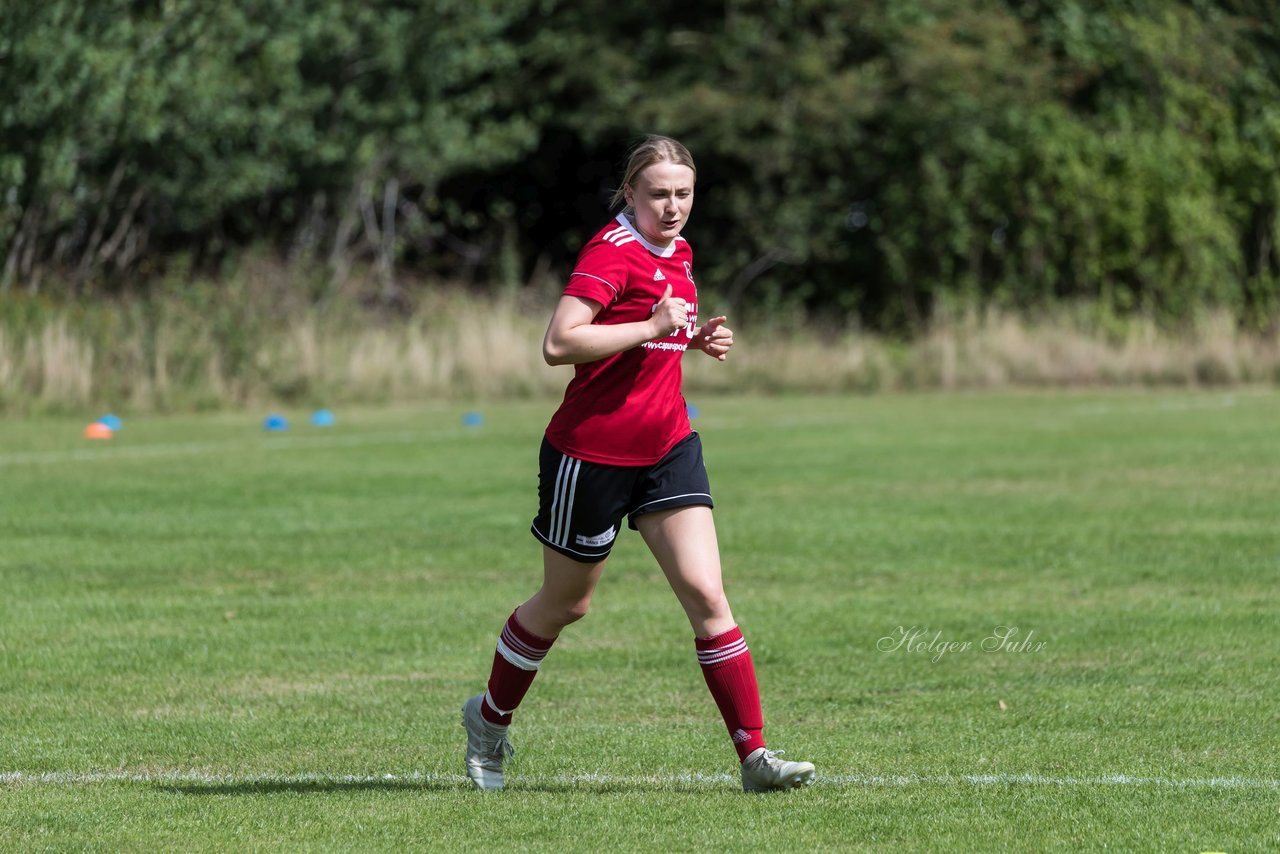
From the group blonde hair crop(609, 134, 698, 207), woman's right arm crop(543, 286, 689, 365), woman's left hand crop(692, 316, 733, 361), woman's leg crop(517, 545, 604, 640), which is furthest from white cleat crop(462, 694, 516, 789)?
blonde hair crop(609, 134, 698, 207)

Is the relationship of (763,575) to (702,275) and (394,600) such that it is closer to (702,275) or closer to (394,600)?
(394,600)

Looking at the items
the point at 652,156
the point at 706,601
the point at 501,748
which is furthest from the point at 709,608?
the point at 652,156

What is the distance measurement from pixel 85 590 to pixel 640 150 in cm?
525

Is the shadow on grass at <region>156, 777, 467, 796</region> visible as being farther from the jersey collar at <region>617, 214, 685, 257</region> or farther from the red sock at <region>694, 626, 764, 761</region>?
the jersey collar at <region>617, 214, 685, 257</region>

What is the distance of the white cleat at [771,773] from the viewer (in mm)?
5570

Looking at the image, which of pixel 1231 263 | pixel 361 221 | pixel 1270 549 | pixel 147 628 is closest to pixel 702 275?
pixel 361 221

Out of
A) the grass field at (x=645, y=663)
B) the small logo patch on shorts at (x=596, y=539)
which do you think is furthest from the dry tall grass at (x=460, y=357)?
the small logo patch on shorts at (x=596, y=539)

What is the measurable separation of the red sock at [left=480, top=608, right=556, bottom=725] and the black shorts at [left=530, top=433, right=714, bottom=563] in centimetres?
37

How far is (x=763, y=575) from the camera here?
10375 millimetres

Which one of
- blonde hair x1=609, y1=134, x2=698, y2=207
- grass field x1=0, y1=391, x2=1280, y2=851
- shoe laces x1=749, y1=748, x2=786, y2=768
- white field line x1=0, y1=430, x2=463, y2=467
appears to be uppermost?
blonde hair x1=609, y1=134, x2=698, y2=207

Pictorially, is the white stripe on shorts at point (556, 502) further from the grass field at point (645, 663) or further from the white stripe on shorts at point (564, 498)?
the grass field at point (645, 663)

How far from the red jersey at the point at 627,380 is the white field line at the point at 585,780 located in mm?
1022

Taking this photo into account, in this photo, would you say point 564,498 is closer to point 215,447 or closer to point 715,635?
point 715,635

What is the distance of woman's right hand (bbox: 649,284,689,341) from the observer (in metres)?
5.41
